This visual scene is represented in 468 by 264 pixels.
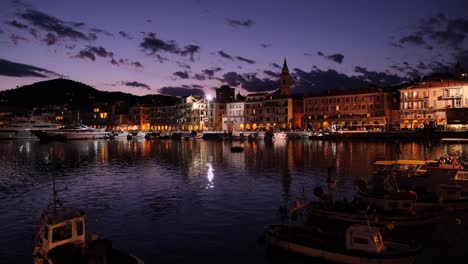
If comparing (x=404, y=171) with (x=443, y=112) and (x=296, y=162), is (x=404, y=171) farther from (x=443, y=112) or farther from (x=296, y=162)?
(x=443, y=112)

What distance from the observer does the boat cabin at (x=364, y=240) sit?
18078 mm

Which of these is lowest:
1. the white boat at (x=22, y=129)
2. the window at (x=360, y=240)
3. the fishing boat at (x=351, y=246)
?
the fishing boat at (x=351, y=246)

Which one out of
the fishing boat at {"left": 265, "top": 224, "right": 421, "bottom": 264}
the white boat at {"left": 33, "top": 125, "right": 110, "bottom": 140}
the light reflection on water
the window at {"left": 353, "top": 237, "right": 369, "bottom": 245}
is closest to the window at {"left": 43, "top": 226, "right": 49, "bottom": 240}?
the light reflection on water

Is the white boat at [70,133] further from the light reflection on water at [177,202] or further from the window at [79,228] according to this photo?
the window at [79,228]

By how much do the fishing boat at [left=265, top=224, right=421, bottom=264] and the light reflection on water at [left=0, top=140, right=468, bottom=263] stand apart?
747 mm

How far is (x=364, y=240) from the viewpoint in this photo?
18266mm

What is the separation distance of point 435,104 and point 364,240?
119212 millimetres

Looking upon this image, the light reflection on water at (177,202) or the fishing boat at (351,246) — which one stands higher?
the fishing boat at (351,246)

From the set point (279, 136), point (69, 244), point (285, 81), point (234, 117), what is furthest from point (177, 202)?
point (234, 117)

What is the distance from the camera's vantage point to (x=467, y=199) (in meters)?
28.5

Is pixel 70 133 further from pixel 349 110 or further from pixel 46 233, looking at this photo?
pixel 46 233

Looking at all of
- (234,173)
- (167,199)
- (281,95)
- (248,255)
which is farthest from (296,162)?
(281,95)

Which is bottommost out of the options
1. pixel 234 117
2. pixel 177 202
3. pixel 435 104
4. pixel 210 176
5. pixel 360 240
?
pixel 177 202

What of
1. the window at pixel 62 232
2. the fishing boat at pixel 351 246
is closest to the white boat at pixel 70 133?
the window at pixel 62 232
